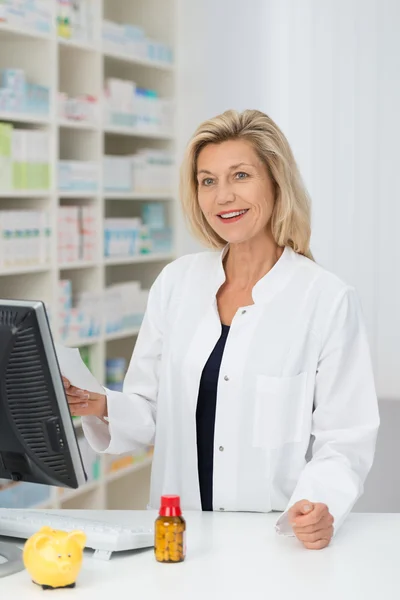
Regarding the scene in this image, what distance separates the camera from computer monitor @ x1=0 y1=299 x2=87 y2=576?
62.3 inches

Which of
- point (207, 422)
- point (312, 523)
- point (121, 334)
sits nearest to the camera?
point (312, 523)

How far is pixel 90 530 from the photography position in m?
1.73

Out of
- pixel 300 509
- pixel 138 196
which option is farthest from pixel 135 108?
pixel 300 509

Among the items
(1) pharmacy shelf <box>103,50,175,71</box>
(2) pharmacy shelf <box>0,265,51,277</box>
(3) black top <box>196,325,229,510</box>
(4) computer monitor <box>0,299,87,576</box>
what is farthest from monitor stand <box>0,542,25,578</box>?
(1) pharmacy shelf <box>103,50,175,71</box>

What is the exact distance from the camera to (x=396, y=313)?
431 cm

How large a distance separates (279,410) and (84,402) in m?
0.43

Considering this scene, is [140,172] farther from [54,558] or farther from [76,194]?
[54,558]

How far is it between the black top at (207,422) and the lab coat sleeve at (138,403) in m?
0.14

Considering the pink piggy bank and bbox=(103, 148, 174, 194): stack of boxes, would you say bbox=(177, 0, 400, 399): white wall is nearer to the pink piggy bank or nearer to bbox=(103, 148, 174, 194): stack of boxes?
bbox=(103, 148, 174, 194): stack of boxes

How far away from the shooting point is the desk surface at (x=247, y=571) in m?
1.52

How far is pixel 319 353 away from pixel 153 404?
45 cm

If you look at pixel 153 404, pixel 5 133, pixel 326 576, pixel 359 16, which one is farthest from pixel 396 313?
pixel 326 576

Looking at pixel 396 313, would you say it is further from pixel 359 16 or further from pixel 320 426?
pixel 320 426

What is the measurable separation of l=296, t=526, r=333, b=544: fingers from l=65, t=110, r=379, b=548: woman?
0.76 feet
